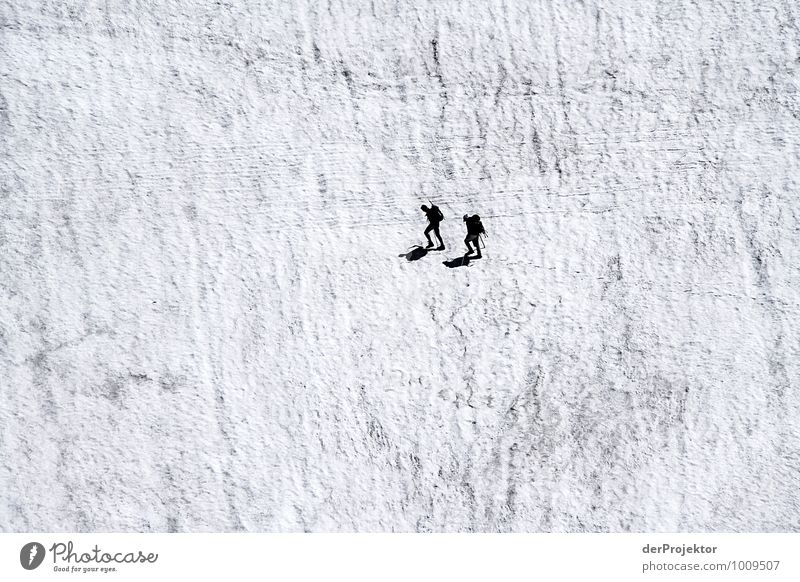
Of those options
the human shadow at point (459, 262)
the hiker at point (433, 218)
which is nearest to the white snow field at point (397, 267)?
the human shadow at point (459, 262)

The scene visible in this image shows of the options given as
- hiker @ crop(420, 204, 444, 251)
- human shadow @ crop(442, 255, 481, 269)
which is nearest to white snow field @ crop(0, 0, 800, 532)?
human shadow @ crop(442, 255, 481, 269)

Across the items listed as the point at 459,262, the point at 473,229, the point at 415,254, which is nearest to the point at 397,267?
the point at 415,254

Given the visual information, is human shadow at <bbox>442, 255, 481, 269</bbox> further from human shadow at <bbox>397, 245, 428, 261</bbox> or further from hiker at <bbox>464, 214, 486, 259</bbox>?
human shadow at <bbox>397, 245, 428, 261</bbox>

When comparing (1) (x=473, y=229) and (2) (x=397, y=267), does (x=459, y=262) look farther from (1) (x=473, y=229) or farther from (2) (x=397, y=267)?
(2) (x=397, y=267)

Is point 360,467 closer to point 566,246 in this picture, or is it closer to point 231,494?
point 231,494

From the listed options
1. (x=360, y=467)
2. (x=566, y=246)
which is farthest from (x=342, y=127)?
(x=360, y=467)

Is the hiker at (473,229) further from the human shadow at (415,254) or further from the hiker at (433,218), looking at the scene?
the human shadow at (415,254)
